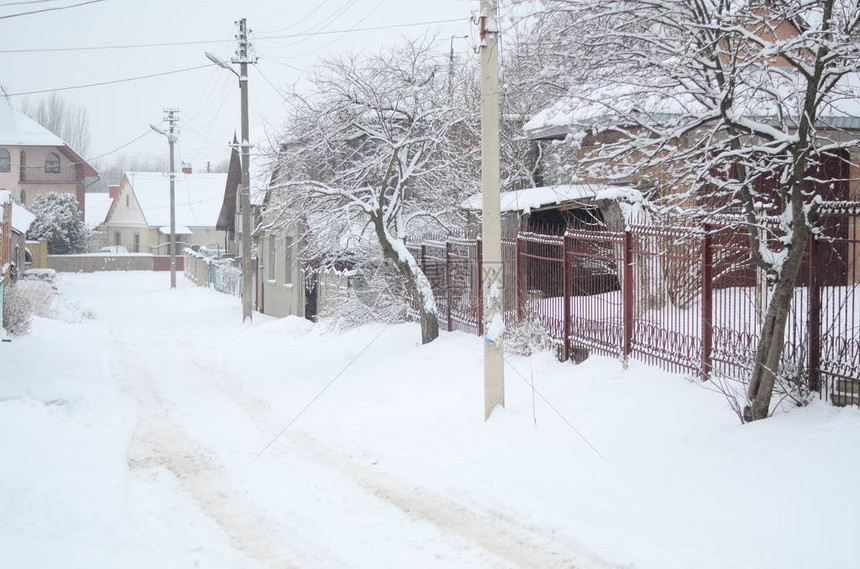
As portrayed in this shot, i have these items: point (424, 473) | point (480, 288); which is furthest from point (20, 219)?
point (424, 473)

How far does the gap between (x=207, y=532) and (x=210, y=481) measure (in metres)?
1.57

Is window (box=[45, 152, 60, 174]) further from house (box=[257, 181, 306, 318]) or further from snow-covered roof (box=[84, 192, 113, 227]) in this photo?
house (box=[257, 181, 306, 318])

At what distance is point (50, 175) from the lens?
66.6 m

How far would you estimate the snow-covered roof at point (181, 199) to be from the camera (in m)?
70.8

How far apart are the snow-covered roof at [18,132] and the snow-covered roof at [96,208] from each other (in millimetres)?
21907

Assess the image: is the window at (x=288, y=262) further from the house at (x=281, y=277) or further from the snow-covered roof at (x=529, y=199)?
the snow-covered roof at (x=529, y=199)

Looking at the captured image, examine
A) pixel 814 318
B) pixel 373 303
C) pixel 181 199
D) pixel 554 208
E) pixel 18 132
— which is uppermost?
pixel 18 132

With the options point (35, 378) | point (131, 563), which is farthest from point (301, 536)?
point (35, 378)

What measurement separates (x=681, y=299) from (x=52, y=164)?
64.8 m

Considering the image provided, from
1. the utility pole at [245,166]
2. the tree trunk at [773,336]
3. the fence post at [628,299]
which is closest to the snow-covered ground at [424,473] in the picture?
the tree trunk at [773,336]

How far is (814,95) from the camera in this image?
7168mm

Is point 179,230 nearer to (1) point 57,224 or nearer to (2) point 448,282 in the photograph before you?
(1) point 57,224

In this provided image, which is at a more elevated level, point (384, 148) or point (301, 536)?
point (384, 148)

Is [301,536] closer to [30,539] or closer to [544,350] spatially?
[30,539]
